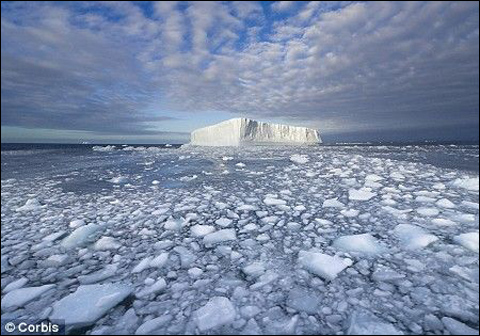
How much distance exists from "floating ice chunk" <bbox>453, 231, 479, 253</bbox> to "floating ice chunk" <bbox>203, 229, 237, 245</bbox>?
1.60 meters

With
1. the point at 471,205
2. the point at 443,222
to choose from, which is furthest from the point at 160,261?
the point at 471,205

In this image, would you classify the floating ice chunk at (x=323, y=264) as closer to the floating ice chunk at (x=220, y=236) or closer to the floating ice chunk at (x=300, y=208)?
the floating ice chunk at (x=220, y=236)

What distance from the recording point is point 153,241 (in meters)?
2.06

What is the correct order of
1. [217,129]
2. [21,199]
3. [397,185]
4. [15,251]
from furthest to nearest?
[217,129], [397,185], [21,199], [15,251]

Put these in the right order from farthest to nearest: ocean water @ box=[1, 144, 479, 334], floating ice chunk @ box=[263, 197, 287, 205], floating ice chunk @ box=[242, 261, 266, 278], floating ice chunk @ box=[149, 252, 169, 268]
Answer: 1. floating ice chunk @ box=[263, 197, 287, 205]
2. floating ice chunk @ box=[149, 252, 169, 268]
3. floating ice chunk @ box=[242, 261, 266, 278]
4. ocean water @ box=[1, 144, 479, 334]

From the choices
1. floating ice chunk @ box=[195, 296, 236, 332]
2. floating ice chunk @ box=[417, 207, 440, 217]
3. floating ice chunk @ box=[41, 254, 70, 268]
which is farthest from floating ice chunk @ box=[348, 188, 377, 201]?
floating ice chunk @ box=[41, 254, 70, 268]

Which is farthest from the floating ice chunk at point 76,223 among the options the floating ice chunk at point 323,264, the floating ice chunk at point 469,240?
the floating ice chunk at point 469,240

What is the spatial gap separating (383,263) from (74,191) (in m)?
4.16

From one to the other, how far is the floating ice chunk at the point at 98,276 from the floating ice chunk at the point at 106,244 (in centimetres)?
31

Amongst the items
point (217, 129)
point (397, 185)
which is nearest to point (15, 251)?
point (397, 185)

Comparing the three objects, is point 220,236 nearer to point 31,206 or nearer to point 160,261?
point 160,261

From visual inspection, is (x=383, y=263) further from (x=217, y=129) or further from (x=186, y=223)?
(x=217, y=129)

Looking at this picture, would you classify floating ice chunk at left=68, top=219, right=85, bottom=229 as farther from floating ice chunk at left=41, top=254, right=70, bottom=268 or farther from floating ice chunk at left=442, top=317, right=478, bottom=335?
floating ice chunk at left=442, top=317, right=478, bottom=335

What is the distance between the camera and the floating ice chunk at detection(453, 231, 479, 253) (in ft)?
5.57
